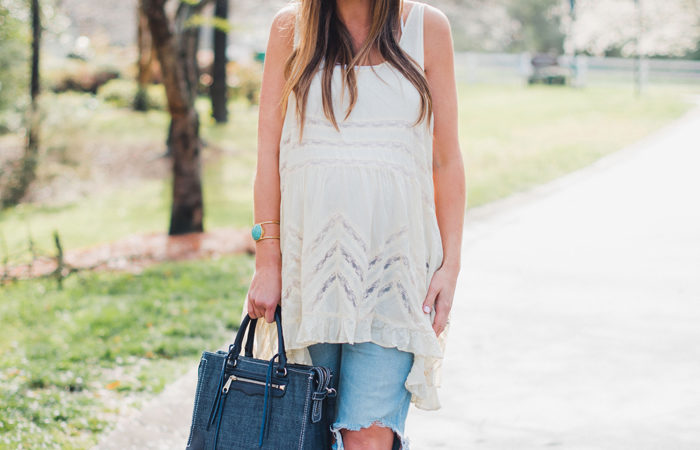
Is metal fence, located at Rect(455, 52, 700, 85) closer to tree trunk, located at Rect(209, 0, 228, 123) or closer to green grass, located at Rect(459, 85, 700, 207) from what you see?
green grass, located at Rect(459, 85, 700, 207)

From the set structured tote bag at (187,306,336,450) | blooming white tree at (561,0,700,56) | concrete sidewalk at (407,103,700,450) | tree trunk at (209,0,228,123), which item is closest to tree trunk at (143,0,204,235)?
concrete sidewalk at (407,103,700,450)

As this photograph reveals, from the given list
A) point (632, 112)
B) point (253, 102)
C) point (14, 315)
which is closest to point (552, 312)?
point (14, 315)

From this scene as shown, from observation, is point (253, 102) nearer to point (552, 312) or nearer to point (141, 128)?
point (141, 128)

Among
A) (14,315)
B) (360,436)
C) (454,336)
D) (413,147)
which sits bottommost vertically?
(14,315)

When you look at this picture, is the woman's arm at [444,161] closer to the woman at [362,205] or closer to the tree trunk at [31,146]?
the woman at [362,205]

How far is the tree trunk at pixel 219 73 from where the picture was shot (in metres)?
20.3

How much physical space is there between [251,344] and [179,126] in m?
7.95

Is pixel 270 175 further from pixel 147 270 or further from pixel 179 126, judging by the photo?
pixel 179 126

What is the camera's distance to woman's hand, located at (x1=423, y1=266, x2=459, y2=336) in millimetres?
2189

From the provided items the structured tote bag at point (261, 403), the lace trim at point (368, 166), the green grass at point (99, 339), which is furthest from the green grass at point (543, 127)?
the structured tote bag at point (261, 403)

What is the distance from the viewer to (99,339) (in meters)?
5.69

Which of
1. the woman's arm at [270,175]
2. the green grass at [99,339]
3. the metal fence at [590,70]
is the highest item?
the metal fence at [590,70]

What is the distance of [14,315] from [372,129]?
554 cm

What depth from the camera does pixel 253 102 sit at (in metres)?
25.9
